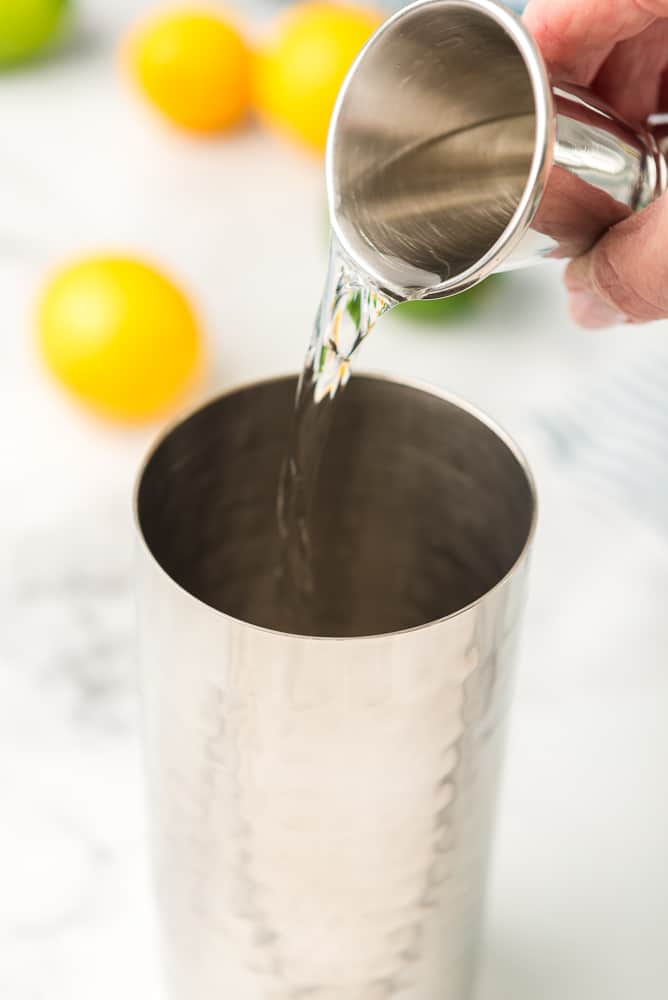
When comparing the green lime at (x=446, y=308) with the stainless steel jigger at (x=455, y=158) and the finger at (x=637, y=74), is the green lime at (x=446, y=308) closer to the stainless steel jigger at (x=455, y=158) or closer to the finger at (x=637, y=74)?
the finger at (x=637, y=74)

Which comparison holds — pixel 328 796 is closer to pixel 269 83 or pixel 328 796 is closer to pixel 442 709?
pixel 442 709

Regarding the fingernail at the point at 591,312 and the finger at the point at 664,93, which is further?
the finger at the point at 664,93

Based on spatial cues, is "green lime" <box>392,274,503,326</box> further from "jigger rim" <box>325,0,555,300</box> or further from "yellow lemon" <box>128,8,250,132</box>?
"jigger rim" <box>325,0,555,300</box>

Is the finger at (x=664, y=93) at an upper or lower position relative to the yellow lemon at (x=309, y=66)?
upper

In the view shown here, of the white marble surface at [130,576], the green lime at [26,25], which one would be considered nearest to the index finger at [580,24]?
the white marble surface at [130,576]

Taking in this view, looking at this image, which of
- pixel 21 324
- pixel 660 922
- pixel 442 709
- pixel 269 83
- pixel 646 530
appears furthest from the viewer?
pixel 269 83

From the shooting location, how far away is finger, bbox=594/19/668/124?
1.88 feet

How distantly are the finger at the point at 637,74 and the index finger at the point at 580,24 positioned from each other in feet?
0.23

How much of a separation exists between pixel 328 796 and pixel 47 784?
0.84ft

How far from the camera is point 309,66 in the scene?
911mm

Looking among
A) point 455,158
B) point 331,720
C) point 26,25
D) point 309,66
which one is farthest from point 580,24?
point 26,25

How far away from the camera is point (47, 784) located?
23.0 inches

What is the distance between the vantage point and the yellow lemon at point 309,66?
901 millimetres

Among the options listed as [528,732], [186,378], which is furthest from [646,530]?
[186,378]
